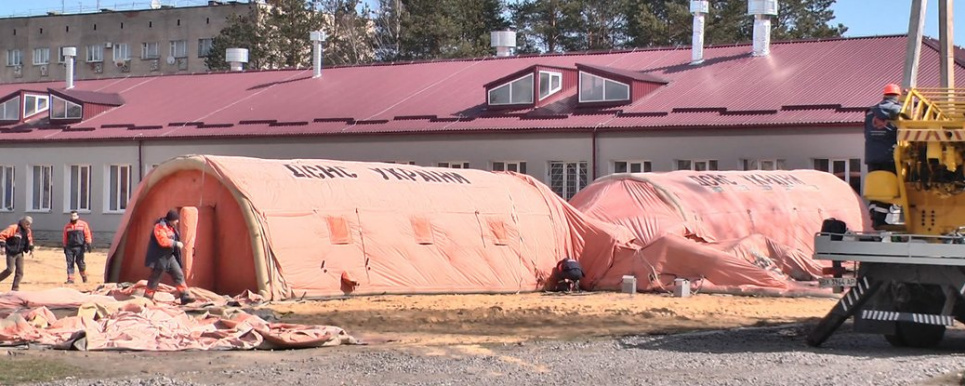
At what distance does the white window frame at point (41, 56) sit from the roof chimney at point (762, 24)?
180 ft

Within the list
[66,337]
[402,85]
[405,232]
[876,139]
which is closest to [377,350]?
[66,337]

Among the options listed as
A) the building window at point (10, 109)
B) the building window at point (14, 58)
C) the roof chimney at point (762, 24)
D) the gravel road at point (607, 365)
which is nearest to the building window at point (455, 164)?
the roof chimney at point (762, 24)

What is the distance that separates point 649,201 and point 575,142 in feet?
35.3

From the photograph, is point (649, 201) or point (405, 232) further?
point (649, 201)

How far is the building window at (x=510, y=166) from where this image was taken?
3753cm

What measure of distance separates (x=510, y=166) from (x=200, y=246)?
16798 mm

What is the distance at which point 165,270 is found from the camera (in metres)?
20.5

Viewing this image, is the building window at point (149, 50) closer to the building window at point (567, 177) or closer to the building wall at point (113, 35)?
the building wall at point (113, 35)

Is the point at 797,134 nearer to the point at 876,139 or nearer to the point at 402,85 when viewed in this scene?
the point at 402,85

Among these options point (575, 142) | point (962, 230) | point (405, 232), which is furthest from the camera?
point (575, 142)

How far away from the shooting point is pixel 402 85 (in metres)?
42.8

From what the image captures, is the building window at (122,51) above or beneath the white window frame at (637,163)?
above

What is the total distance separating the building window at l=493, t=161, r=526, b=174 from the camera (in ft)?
123

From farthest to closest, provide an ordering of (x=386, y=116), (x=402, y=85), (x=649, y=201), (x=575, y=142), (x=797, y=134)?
(x=402, y=85) → (x=386, y=116) → (x=575, y=142) → (x=797, y=134) → (x=649, y=201)
